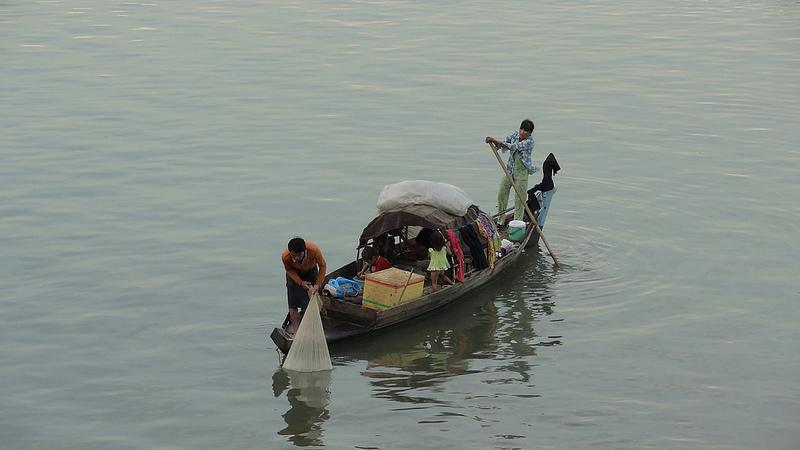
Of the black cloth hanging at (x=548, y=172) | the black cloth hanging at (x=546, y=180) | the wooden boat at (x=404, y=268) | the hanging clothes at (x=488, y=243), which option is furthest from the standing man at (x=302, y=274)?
the black cloth hanging at (x=548, y=172)

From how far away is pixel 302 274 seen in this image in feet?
44.0

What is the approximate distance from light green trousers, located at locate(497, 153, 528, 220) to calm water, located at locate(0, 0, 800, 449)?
79 centimetres

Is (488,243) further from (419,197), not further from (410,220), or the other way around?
(410,220)

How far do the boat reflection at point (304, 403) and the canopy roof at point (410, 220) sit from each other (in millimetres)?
A: 2282

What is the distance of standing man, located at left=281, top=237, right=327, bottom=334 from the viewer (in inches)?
520

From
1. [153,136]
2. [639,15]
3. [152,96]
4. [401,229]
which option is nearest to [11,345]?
[401,229]

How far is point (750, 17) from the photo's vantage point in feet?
121

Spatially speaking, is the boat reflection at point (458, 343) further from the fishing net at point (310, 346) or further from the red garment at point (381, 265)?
the red garment at point (381, 265)

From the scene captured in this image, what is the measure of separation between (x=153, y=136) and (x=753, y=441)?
14365 millimetres

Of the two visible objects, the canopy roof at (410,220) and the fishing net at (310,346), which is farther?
the canopy roof at (410,220)

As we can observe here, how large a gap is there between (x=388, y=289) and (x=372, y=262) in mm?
1217

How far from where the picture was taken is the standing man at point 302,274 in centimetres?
1320

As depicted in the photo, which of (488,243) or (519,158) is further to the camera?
(519,158)

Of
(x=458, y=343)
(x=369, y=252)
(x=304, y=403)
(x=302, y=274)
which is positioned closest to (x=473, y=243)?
(x=369, y=252)
